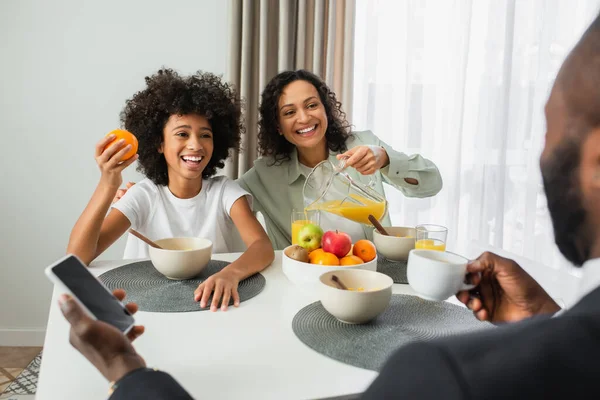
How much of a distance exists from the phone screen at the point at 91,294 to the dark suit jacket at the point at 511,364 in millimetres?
478

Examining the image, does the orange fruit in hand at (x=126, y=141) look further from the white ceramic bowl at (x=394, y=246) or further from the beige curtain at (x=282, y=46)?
the beige curtain at (x=282, y=46)

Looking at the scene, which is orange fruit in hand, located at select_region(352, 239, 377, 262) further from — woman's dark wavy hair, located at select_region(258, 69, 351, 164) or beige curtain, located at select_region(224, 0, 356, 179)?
beige curtain, located at select_region(224, 0, 356, 179)

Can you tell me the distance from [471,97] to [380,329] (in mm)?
2270

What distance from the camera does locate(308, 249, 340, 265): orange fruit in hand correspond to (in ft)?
3.77

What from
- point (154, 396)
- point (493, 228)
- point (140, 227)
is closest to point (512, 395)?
point (154, 396)

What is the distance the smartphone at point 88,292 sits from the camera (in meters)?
0.66

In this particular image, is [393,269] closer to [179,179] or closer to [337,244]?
[337,244]

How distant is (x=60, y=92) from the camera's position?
238 centimetres

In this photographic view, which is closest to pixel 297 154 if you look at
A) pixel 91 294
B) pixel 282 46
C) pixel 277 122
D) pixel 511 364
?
pixel 277 122

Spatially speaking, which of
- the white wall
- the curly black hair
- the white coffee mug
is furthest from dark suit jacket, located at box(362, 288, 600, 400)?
the white wall

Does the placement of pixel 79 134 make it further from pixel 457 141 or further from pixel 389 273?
pixel 457 141

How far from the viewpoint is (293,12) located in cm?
241

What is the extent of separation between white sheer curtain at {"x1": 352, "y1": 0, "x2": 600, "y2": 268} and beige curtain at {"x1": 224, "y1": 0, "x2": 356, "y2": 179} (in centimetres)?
19

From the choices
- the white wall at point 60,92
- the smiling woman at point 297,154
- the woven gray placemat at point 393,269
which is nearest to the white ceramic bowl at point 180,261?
the woven gray placemat at point 393,269
